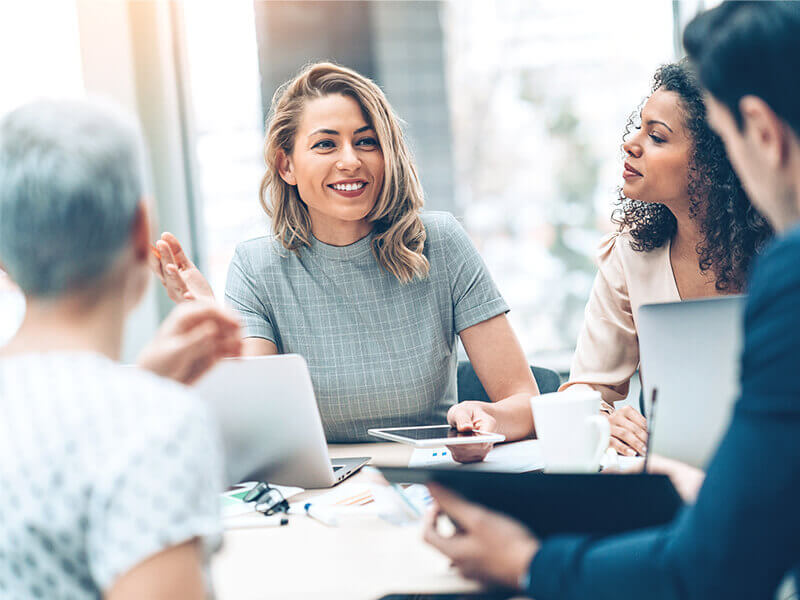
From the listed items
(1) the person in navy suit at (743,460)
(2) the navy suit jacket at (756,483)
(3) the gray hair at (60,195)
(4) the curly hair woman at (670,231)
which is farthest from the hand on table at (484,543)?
(4) the curly hair woman at (670,231)

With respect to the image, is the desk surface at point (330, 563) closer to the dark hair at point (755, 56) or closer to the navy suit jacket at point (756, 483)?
the navy suit jacket at point (756, 483)

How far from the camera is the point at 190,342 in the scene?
1040mm

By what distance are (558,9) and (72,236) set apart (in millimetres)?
Result: 2960

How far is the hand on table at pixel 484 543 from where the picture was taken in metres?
0.88

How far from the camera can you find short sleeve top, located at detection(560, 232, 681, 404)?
6.45 feet

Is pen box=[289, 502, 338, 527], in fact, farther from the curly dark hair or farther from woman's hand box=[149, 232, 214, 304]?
the curly dark hair

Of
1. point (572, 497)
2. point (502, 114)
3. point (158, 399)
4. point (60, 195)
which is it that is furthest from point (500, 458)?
point (502, 114)

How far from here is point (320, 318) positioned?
204cm

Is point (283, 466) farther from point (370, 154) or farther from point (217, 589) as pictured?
point (370, 154)

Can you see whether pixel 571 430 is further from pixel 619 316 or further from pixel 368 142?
pixel 368 142

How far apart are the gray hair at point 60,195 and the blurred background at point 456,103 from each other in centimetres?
249

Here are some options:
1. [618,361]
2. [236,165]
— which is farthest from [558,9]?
[618,361]

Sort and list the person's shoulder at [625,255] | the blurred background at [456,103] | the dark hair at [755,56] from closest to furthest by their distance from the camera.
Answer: the dark hair at [755,56] → the person's shoulder at [625,255] → the blurred background at [456,103]

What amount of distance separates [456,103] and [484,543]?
2.69 metres
